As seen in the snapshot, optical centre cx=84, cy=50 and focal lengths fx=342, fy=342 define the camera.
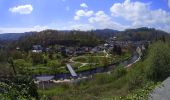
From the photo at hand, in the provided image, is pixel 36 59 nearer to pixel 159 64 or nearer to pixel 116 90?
pixel 116 90

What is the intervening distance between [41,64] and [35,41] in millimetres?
62146

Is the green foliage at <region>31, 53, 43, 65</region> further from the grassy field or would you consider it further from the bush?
the bush

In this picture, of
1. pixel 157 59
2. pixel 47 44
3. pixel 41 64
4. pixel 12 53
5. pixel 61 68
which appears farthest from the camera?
pixel 47 44

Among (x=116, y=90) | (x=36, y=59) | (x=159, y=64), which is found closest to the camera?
(x=159, y=64)

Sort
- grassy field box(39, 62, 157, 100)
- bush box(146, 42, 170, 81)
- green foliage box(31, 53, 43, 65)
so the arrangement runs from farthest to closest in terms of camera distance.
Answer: green foliage box(31, 53, 43, 65) < bush box(146, 42, 170, 81) < grassy field box(39, 62, 157, 100)

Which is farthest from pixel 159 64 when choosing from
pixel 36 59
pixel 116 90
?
pixel 36 59

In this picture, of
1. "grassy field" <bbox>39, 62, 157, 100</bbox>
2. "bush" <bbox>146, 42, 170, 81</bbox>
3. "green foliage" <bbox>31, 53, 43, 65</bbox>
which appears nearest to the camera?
"grassy field" <bbox>39, 62, 157, 100</bbox>

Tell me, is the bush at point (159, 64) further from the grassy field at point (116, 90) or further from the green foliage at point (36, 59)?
the green foliage at point (36, 59)

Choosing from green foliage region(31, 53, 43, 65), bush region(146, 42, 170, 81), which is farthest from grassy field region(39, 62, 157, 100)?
green foliage region(31, 53, 43, 65)

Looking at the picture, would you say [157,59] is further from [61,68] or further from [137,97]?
[61,68]

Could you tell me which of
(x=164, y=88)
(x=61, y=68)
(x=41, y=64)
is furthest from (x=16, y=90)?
(x=41, y=64)

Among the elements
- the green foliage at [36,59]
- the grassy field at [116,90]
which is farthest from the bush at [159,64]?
the green foliage at [36,59]

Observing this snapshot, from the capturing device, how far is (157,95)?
1230cm

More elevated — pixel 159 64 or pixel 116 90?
pixel 159 64
